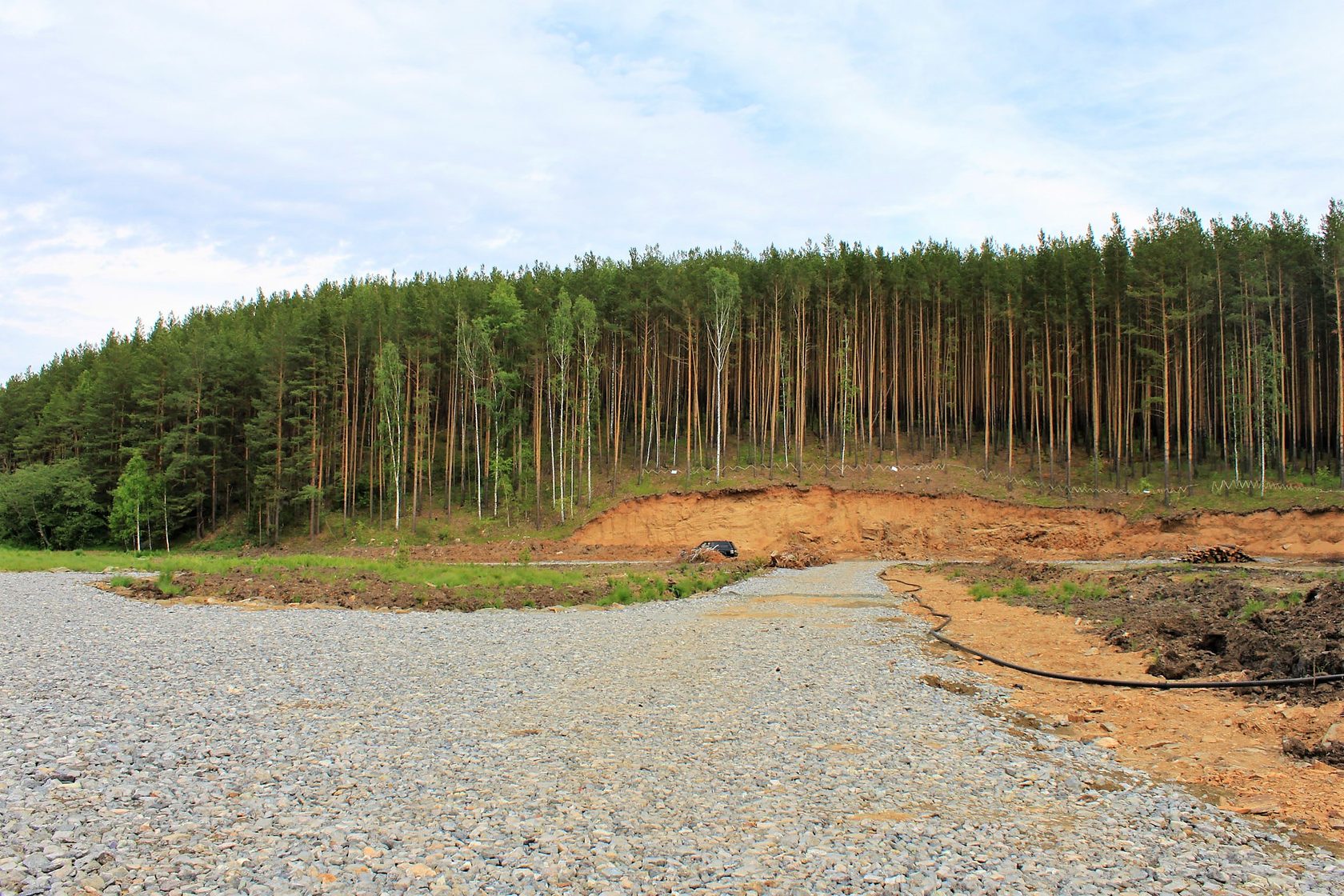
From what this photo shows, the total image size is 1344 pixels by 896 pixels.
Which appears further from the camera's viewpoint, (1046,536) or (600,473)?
(600,473)

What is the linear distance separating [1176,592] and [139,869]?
24.1 m

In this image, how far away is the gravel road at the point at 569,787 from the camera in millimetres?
5336

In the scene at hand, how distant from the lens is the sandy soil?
6770 mm

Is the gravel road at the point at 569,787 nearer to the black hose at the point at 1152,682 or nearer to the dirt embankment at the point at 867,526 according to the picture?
the black hose at the point at 1152,682

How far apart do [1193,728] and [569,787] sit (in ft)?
25.6

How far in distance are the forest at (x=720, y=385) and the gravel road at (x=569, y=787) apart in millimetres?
38603

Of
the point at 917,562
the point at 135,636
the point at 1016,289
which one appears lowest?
the point at 917,562

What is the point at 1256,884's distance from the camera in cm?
515

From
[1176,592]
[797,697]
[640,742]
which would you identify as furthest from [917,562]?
[640,742]

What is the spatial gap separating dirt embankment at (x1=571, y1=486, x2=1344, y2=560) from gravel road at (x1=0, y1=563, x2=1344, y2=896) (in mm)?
34162

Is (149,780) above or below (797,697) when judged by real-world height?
above

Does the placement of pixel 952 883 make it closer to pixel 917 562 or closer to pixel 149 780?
pixel 149 780

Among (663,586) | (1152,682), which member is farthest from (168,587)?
(1152,682)

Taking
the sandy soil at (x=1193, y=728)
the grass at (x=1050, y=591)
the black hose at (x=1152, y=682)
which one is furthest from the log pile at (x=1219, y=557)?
the black hose at (x=1152, y=682)
